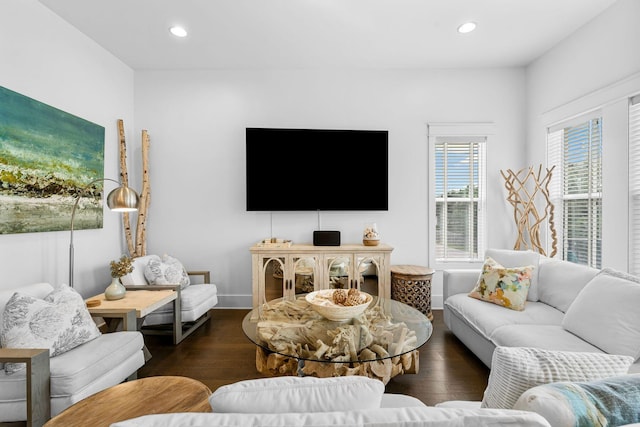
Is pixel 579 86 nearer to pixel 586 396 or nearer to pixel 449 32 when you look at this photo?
pixel 449 32

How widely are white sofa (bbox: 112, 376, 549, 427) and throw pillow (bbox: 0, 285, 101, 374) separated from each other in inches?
58.6

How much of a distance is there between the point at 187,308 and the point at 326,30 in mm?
2977

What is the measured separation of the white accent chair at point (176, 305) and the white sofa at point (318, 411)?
2220 mm

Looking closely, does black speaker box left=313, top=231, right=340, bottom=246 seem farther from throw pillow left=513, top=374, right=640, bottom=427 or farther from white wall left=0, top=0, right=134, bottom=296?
throw pillow left=513, top=374, right=640, bottom=427

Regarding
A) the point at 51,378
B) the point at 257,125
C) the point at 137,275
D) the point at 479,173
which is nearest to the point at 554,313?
the point at 479,173

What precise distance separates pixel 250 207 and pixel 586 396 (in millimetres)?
3267

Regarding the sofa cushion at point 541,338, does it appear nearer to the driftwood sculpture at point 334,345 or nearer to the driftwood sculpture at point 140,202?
the driftwood sculpture at point 334,345

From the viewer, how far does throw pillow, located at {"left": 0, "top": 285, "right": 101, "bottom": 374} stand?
167 cm

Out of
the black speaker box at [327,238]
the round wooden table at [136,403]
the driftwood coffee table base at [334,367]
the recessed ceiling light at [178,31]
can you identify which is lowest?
the driftwood coffee table base at [334,367]

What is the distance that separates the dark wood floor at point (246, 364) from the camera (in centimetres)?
212

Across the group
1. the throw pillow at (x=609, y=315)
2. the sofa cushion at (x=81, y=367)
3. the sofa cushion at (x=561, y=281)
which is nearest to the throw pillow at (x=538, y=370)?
the throw pillow at (x=609, y=315)

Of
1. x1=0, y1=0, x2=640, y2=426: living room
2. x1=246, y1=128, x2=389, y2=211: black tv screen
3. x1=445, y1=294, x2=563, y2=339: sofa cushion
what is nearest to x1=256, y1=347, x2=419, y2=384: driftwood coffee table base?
x1=445, y1=294, x2=563, y2=339: sofa cushion

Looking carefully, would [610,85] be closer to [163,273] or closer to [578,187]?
[578,187]

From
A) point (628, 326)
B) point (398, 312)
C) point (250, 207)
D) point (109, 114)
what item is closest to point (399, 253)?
point (398, 312)
